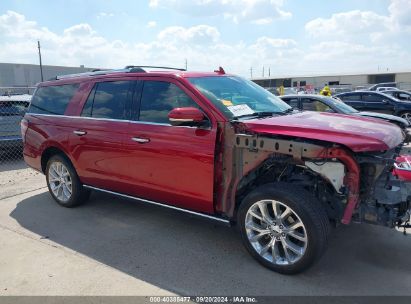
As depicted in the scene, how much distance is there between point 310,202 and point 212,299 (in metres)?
1.18

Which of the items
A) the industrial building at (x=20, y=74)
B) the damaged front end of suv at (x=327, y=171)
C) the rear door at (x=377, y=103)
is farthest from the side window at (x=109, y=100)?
the industrial building at (x=20, y=74)

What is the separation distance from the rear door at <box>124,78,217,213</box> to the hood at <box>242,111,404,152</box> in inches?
21.9

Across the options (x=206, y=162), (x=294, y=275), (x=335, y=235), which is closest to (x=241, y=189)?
(x=206, y=162)

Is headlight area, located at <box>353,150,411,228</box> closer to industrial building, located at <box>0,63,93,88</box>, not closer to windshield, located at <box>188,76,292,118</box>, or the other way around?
windshield, located at <box>188,76,292,118</box>

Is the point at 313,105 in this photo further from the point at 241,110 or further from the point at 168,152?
the point at 168,152

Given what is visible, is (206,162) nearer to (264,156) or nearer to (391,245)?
(264,156)

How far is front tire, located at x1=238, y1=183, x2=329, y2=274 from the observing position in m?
3.33

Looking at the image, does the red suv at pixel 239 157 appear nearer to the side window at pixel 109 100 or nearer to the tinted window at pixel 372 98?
the side window at pixel 109 100

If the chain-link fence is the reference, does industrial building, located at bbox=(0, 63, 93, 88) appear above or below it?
above

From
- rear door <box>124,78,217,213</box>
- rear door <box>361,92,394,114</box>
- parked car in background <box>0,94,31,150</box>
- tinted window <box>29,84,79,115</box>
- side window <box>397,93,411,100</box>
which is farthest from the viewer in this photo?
side window <box>397,93,411,100</box>

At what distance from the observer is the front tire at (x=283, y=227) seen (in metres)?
3.33

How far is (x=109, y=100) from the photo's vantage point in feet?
15.7

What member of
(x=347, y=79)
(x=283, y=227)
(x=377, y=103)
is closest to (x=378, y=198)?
(x=283, y=227)

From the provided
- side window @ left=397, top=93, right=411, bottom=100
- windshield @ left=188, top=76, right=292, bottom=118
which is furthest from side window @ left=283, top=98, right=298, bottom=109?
side window @ left=397, top=93, right=411, bottom=100
